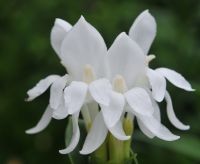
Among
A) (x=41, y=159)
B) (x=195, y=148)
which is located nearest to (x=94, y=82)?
(x=195, y=148)

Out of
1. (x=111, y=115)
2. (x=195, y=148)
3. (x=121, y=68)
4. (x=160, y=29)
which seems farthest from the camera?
(x=160, y=29)

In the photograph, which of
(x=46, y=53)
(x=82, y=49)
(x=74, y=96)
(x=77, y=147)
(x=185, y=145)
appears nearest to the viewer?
(x=74, y=96)

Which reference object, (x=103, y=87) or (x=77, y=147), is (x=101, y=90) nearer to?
(x=103, y=87)

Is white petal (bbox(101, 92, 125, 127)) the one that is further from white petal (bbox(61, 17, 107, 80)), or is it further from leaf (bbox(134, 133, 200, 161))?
leaf (bbox(134, 133, 200, 161))

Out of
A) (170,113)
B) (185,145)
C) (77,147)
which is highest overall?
(170,113)

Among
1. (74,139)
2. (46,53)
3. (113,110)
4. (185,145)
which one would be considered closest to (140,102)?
(113,110)

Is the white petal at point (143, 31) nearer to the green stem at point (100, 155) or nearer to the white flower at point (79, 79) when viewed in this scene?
the white flower at point (79, 79)

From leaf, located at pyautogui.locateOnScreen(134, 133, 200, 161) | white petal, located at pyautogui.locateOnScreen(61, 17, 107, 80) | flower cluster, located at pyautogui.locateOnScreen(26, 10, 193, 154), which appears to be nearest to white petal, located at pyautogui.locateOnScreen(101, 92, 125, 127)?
flower cluster, located at pyautogui.locateOnScreen(26, 10, 193, 154)

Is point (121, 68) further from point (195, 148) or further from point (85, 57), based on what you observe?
point (195, 148)
